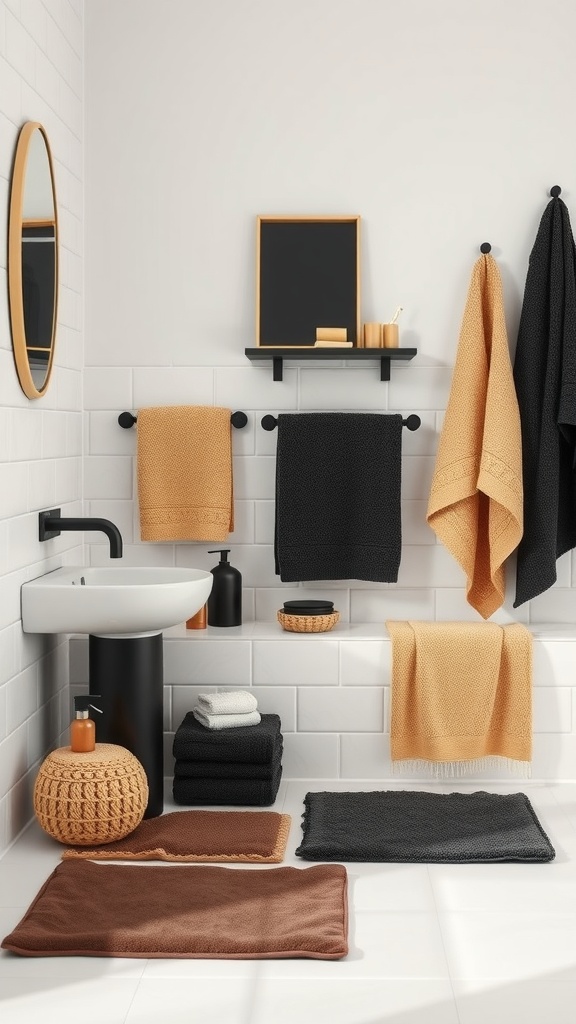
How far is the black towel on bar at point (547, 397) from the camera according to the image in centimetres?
357

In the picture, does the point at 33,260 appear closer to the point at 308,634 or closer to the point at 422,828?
the point at 308,634

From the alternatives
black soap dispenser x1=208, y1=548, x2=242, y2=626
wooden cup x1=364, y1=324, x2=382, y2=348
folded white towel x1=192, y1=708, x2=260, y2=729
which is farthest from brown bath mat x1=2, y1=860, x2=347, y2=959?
wooden cup x1=364, y1=324, x2=382, y2=348

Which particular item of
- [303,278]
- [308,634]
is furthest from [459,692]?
[303,278]

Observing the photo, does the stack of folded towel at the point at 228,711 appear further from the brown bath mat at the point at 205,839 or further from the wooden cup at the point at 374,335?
the wooden cup at the point at 374,335

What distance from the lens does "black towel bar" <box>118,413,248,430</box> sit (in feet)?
12.2

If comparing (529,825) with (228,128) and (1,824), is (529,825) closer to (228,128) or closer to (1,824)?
(1,824)

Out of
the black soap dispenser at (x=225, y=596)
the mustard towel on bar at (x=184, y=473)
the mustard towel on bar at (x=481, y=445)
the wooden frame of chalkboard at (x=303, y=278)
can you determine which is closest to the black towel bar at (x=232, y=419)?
the mustard towel on bar at (x=184, y=473)

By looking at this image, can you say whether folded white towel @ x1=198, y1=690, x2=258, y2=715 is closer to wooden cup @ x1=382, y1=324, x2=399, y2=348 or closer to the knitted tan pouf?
the knitted tan pouf

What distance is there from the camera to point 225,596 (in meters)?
3.62

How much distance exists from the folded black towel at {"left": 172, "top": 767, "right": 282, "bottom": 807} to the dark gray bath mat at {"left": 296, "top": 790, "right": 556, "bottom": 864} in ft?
0.42

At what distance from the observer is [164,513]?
3.69 meters

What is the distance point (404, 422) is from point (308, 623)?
75 centimetres

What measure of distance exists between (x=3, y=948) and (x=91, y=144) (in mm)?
2538

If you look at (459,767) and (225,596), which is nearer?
(459,767)
